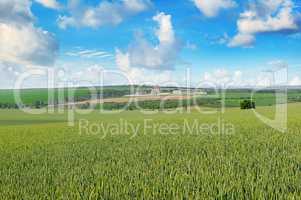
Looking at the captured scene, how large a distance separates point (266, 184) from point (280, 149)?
638cm

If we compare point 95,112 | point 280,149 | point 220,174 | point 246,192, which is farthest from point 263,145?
point 95,112

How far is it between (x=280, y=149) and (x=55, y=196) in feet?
29.1

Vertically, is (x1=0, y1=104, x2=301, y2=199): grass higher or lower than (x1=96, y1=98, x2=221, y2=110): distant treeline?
lower

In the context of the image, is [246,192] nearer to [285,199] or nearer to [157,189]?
[285,199]

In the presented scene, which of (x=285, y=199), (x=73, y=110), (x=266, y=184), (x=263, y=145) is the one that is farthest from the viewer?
(x=73, y=110)

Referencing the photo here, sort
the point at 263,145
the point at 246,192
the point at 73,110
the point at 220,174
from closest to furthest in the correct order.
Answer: the point at 246,192 → the point at 220,174 → the point at 263,145 → the point at 73,110

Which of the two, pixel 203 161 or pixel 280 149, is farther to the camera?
pixel 280 149

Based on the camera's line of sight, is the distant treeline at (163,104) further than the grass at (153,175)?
Yes

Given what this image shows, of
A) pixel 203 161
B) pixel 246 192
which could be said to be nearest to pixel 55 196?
pixel 246 192

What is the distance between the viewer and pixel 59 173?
9.06 m

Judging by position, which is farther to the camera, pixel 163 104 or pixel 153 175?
pixel 163 104

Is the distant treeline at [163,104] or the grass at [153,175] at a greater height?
the distant treeline at [163,104]

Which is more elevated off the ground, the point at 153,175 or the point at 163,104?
the point at 163,104

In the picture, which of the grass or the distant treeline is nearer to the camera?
the grass
